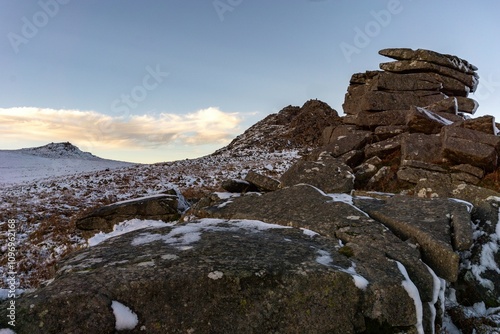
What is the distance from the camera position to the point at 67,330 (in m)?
3.97

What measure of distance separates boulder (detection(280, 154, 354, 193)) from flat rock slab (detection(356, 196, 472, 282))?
316cm

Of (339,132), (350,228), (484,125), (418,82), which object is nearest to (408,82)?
(418,82)

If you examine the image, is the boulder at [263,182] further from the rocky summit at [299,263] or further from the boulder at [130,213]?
the boulder at [130,213]

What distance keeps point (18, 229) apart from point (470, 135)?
21.8 m

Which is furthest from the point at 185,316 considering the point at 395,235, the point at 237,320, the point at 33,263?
the point at 33,263

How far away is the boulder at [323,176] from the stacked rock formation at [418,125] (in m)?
2.50

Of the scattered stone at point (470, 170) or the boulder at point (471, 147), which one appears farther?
the boulder at point (471, 147)

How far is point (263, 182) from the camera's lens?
46.2ft

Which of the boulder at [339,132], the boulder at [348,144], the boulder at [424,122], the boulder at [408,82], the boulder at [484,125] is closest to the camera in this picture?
the boulder at [484,125]

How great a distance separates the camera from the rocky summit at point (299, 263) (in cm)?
450

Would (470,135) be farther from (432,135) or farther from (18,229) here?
(18,229)

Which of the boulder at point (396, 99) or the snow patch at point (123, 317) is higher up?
the boulder at point (396, 99)

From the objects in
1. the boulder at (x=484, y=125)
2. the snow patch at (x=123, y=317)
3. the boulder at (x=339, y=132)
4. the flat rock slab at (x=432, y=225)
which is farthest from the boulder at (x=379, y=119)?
the snow patch at (x=123, y=317)

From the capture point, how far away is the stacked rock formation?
14195 mm
